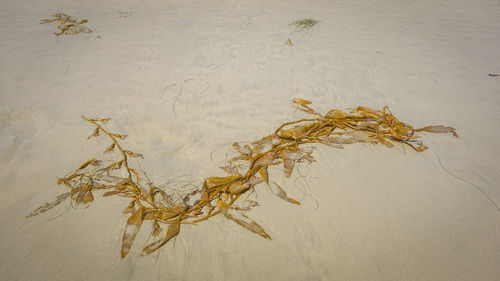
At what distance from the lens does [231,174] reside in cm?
172

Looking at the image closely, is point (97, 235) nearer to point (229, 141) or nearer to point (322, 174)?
point (229, 141)

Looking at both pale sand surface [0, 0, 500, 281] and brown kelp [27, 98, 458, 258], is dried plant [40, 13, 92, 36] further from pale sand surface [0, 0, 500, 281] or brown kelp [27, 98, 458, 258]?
brown kelp [27, 98, 458, 258]

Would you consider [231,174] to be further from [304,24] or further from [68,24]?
[68,24]

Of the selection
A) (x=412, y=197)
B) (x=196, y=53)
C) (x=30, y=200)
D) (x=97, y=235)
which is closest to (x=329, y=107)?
(x=412, y=197)

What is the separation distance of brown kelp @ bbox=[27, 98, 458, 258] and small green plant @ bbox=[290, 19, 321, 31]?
85.9 inches

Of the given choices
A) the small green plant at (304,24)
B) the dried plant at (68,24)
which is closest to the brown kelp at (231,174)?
the small green plant at (304,24)

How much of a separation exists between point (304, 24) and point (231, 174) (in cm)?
328

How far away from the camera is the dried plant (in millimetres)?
3536

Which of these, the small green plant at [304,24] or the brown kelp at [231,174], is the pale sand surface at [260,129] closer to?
the brown kelp at [231,174]

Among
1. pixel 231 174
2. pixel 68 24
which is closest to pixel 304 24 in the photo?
pixel 231 174

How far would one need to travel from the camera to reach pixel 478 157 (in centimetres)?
179

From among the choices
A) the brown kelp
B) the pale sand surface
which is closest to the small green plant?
the pale sand surface

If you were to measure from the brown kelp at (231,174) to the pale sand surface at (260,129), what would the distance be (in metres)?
0.07

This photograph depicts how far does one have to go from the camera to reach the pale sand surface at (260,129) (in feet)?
4.23
